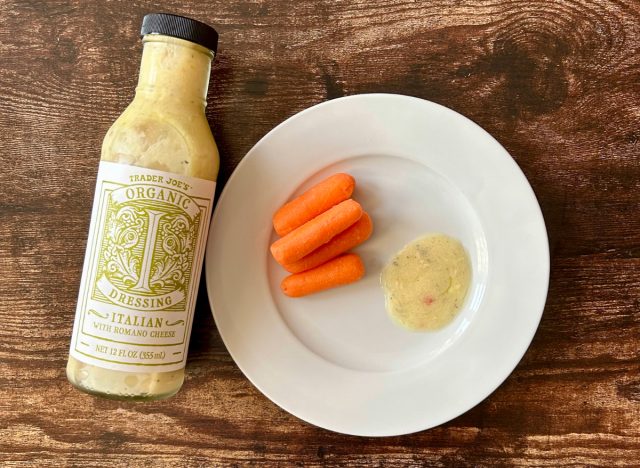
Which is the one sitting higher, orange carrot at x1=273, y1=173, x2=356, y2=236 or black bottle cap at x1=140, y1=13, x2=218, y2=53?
black bottle cap at x1=140, y1=13, x2=218, y2=53

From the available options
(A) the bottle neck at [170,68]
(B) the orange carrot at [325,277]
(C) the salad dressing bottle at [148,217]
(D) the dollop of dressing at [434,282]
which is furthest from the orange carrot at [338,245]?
(A) the bottle neck at [170,68]

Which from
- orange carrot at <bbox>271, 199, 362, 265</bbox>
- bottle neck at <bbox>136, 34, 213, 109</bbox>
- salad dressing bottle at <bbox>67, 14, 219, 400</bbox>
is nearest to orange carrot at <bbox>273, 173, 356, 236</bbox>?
orange carrot at <bbox>271, 199, 362, 265</bbox>

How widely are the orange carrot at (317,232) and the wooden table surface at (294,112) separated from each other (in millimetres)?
211

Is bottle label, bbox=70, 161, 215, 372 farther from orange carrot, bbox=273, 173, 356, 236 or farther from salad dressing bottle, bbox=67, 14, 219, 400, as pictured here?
orange carrot, bbox=273, 173, 356, 236

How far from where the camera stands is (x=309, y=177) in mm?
1099

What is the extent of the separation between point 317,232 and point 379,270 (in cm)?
17

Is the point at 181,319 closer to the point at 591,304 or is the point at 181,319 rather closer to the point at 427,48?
the point at 427,48

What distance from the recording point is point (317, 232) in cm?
106

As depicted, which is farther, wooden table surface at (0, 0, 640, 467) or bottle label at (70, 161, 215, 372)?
wooden table surface at (0, 0, 640, 467)

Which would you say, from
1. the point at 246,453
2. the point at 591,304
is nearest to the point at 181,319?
the point at 246,453

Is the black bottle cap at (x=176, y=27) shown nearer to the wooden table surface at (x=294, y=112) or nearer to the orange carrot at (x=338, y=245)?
the wooden table surface at (x=294, y=112)

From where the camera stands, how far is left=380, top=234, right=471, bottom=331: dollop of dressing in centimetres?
112

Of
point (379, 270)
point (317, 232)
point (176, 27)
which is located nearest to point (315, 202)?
point (317, 232)

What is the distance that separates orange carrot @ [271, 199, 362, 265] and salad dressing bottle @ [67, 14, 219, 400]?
0.18 meters
